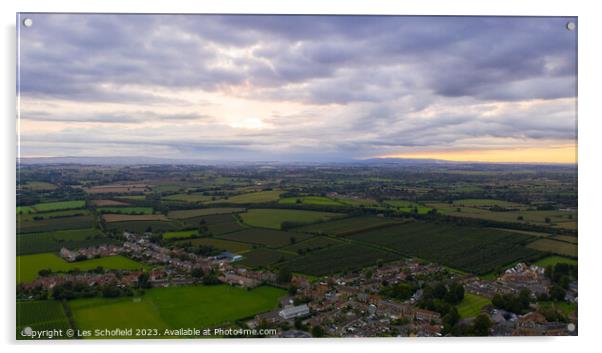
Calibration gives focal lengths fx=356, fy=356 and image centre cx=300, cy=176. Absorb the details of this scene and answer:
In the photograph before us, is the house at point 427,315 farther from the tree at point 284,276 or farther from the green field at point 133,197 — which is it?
the green field at point 133,197

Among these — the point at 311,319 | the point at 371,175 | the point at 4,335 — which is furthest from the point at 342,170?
the point at 4,335

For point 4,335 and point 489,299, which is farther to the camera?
point 489,299

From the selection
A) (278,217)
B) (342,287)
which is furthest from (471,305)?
(278,217)

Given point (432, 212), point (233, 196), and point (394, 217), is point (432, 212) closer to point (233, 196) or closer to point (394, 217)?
point (394, 217)

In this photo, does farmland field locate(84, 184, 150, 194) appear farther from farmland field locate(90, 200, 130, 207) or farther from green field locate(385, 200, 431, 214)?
green field locate(385, 200, 431, 214)

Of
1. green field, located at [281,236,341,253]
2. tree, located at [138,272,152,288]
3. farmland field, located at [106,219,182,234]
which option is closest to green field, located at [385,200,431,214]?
green field, located at [281,236,341,253]

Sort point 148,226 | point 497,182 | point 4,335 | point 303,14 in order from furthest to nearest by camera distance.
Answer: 1. point 497,182
2. point 148,226
3. point 303,14
4. point 4,335

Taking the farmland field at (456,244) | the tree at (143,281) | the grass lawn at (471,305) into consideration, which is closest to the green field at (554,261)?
the farmland field at (456,244)
